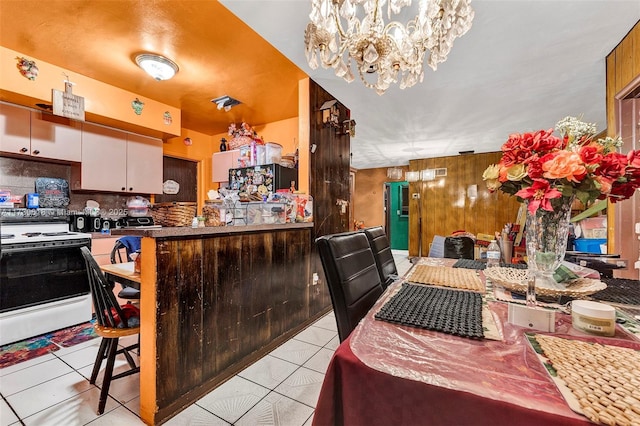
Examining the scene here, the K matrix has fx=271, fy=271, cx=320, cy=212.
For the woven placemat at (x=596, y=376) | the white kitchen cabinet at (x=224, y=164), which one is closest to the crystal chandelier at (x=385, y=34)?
the woven placemat at (x=596, y=376)

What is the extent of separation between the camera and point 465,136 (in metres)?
5.06

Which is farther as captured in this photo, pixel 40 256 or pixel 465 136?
pixel 465 136

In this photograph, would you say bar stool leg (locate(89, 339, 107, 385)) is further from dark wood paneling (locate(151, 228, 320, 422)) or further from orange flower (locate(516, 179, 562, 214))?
orange flower (locate(516, 179, 562, 214))

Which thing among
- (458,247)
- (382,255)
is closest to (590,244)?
(458,247)

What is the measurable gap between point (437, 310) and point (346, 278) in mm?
367

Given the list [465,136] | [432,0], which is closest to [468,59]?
[432,0]

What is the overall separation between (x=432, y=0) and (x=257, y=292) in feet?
7.23

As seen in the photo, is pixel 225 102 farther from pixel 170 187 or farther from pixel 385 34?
pixel 385 34

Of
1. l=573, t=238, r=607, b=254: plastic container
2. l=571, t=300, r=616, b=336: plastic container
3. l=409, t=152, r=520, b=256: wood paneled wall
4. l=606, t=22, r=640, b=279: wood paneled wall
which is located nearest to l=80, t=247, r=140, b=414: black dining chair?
l=571, t=300, r=616, b=336: plastic container

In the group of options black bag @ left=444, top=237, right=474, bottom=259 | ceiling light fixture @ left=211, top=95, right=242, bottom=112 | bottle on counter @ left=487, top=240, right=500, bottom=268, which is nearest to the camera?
bottle on counter @ left=487, top=240, right=500, bottom=268

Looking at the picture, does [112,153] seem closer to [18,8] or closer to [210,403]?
[18,8]

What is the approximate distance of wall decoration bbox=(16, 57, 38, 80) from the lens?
2.39 metres

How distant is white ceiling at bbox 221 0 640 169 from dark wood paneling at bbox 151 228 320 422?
1.66 meters

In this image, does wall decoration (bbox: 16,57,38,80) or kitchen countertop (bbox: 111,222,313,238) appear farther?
wall decoration (bbox: 16,57,38,80)
